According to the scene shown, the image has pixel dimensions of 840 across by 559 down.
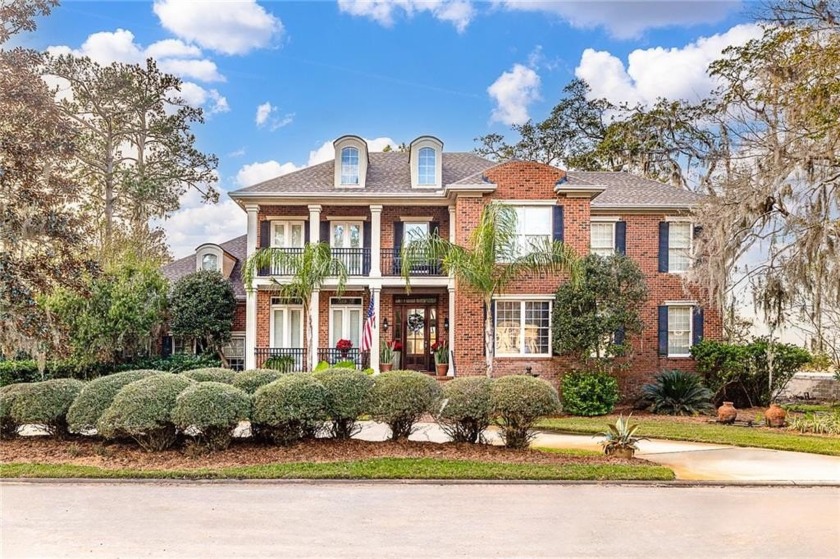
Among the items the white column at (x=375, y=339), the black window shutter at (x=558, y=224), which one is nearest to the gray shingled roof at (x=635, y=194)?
the black window shutter at (x=558, y=224)

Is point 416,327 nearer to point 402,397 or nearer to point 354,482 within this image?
point 402,397

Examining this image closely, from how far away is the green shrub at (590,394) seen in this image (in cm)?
1727

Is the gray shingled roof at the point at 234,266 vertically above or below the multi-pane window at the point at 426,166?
below

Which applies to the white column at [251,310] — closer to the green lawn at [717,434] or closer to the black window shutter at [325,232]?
the black window shutter at [325,232]

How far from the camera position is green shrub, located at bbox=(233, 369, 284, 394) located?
10633 millimetres

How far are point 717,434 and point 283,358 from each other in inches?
490

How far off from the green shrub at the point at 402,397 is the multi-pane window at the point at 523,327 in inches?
363

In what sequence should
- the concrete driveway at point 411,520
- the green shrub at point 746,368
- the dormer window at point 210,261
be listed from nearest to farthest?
the concrete driveway at point 411,520, the green shrub at point 746,368, the dormer window at point 210,261

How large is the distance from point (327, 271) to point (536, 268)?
6133 millimetres

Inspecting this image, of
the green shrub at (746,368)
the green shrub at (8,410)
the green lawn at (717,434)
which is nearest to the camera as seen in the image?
the green shrub at (8,410)

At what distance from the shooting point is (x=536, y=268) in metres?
17.5

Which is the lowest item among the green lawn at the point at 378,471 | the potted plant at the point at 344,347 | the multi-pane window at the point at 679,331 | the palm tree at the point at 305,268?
the green lawn at the point at 378,471

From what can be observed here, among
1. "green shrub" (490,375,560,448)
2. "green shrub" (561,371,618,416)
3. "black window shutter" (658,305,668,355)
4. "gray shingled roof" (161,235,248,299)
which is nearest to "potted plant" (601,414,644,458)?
"green shrub" (490,375,560,448)

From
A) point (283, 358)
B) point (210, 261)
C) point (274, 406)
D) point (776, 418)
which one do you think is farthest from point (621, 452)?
point (210, 261)
